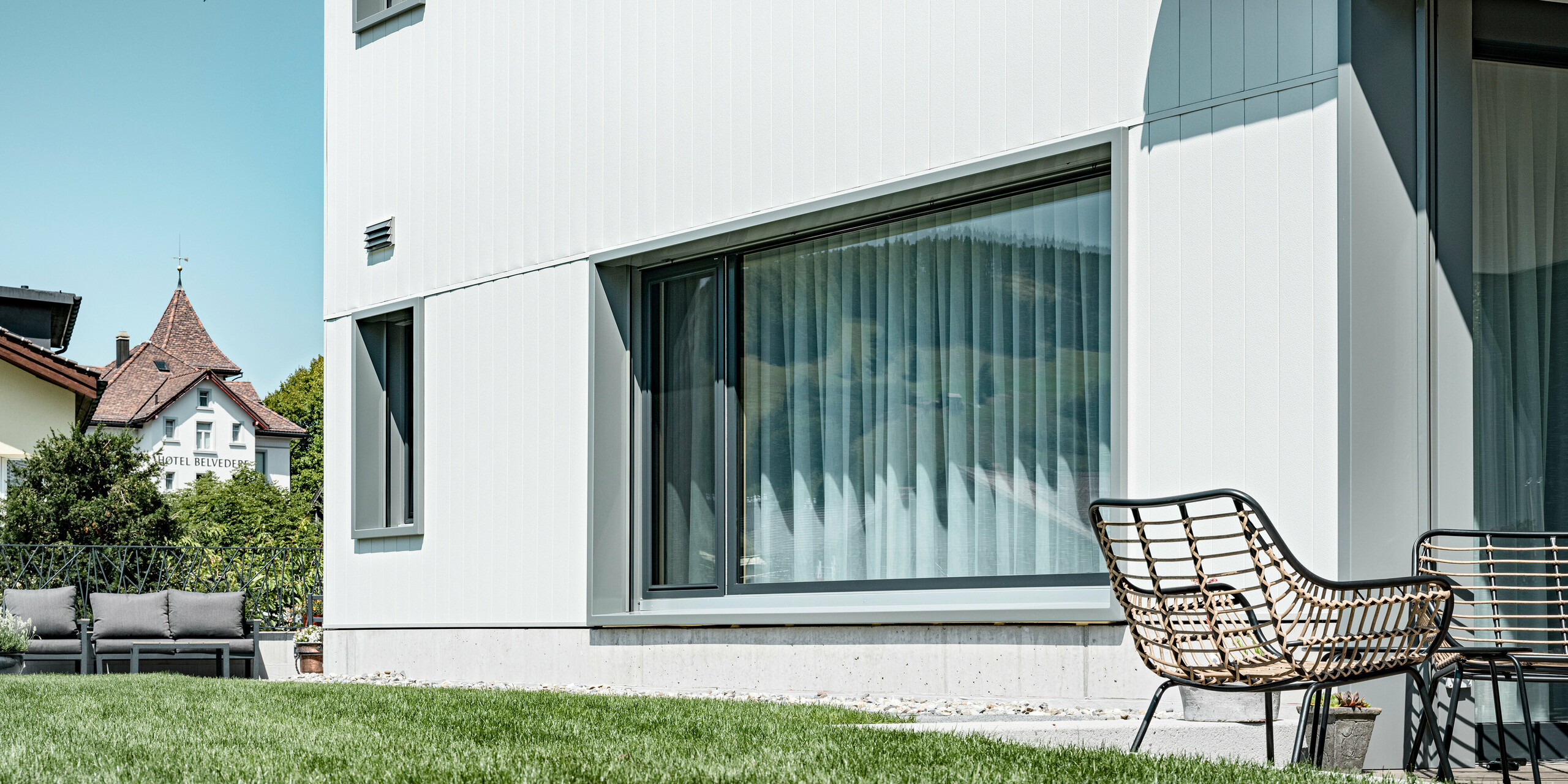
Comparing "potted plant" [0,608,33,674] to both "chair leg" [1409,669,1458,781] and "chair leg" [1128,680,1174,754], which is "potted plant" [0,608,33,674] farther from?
"chair leg" [1409,669,1458,781]

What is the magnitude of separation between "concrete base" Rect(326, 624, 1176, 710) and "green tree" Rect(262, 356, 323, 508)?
2099 inches

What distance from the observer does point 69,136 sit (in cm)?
4547

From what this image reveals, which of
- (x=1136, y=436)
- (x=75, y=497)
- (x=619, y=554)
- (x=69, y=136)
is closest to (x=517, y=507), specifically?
(x=619, y=554)

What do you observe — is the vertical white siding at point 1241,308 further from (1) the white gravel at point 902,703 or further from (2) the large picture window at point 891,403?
(1) the white gravel at point 902,703

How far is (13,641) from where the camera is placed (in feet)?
33.8

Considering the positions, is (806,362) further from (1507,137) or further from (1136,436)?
(1507,137)

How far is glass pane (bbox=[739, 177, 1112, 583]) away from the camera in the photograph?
6.01m

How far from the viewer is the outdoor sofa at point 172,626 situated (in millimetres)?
11461

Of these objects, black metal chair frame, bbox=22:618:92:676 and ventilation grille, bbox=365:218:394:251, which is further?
black metal chair frame, bbox=22:618:92:676

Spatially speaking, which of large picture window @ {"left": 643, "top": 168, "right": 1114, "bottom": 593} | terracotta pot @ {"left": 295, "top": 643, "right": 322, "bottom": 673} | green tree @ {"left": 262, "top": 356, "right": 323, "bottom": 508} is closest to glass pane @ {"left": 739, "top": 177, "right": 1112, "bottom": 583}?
large picture window @ {"left": 643, "top": 168, "right": 1114, "bottom": 593}

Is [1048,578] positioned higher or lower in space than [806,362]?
lower

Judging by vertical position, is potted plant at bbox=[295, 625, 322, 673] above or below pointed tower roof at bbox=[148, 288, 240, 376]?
below

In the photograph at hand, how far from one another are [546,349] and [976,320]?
2.76 metres

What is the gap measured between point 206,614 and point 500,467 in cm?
495
